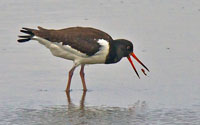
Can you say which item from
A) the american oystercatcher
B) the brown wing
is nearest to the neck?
the american oystercatcher

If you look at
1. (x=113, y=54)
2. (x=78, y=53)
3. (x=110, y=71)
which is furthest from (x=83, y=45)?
(x=110, y=71)

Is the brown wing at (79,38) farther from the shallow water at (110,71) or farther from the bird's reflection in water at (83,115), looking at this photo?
the bird's reflection in water at (83,115)

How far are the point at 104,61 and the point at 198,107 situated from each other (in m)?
2.36

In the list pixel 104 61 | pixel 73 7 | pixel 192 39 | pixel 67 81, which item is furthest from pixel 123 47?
pixel 73 7

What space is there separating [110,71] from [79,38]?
124cm

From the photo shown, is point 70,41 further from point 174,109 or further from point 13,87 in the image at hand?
point 174,109

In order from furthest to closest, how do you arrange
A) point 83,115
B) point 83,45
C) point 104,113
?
1. point 83,45
2. point 104,113
3. point 83,115

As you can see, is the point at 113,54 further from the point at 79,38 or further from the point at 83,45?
the point at 79,38

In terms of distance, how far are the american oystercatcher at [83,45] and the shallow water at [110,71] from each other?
485 mm

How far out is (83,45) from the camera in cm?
1250

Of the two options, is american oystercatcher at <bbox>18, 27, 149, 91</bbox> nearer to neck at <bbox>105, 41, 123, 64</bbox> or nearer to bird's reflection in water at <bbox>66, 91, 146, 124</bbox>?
neck at <bbox>105, 41, 123, 64</bbox>

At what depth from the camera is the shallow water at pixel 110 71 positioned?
34.8ft

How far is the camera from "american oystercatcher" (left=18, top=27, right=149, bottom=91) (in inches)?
491

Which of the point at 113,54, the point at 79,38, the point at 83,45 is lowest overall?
the point at 113,54
